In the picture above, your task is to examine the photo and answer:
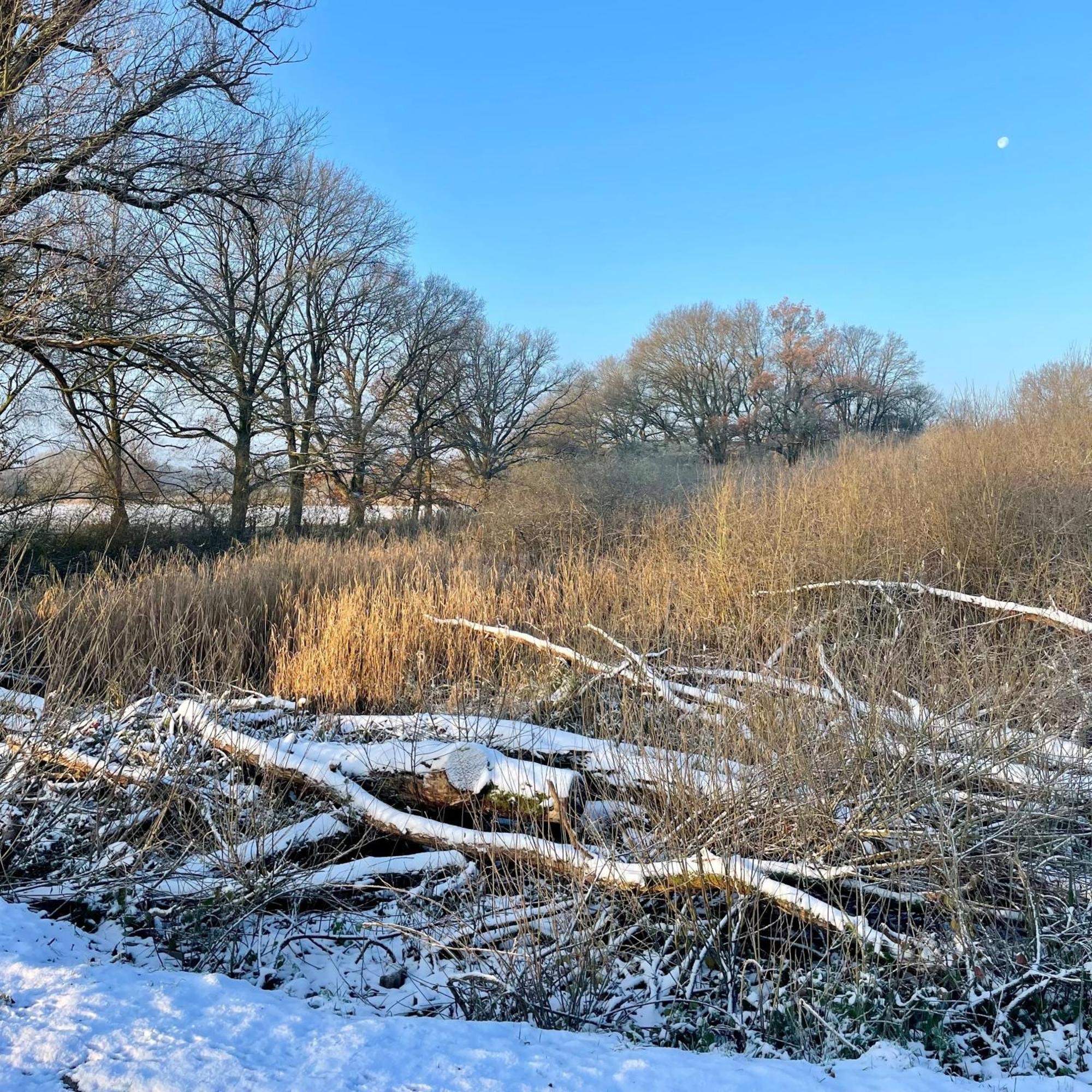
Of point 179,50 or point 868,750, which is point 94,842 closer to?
point 868,750

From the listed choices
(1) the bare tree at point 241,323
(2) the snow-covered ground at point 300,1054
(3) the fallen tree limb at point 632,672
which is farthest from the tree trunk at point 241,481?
(2) the snow-covered ground at point 300,1054

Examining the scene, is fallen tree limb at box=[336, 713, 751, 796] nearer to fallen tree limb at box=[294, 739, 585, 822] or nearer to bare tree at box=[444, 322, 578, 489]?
fallen tree limb at box=[294, 739, 585, 822]

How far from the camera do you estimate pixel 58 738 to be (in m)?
3.56

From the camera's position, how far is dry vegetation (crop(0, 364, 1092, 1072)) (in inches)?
98.4

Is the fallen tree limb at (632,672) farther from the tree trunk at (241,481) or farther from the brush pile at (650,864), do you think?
the tree trunk at (241,481)

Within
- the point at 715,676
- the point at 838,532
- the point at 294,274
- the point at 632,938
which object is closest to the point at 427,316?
the point at 294,274

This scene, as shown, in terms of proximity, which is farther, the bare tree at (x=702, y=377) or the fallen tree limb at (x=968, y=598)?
the bare tree at (x=702, y=377)

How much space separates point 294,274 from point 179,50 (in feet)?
41.8

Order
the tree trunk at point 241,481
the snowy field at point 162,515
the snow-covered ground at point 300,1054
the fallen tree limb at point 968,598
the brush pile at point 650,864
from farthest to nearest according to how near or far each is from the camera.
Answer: the tree trunk at point 241,481, the snowy field at point 162,515, the fallen tree limb at point 968,598, the brush pile at point 650,864, the snow-covered ground at point 300,1054

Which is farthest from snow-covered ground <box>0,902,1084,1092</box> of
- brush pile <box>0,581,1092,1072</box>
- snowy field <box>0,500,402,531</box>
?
snowy field <box>0,500,402,531</box>

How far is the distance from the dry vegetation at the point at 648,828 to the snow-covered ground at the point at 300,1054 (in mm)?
333

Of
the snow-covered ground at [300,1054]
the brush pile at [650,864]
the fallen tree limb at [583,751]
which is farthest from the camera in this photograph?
the fallen tree limb at [583,751]

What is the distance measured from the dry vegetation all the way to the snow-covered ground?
1.09 ft

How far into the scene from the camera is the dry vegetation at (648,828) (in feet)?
8.20
